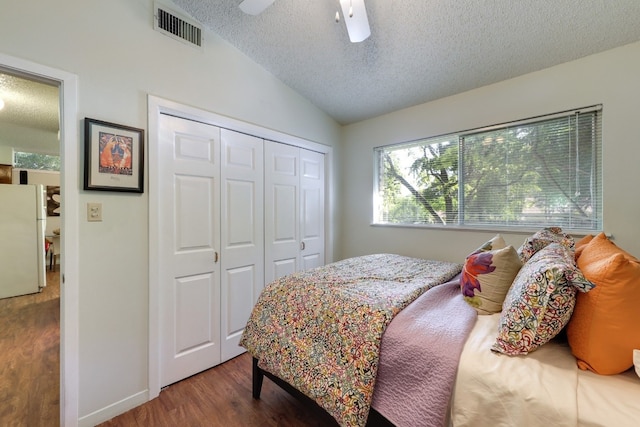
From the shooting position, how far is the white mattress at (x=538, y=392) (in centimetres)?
78

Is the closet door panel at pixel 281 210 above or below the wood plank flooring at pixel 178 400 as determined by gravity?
above

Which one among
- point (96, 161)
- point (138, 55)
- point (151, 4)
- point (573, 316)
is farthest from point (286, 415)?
point (151, 4)

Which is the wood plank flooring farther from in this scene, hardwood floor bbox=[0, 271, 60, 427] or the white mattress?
the white mattress

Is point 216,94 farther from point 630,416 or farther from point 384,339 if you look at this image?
point 630,416

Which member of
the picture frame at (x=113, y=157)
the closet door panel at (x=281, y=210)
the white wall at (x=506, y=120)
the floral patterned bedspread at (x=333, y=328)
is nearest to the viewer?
the floral patterned bedspread at (x=333, y=328)

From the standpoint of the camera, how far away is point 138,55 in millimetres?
1807

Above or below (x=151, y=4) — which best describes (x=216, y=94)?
below

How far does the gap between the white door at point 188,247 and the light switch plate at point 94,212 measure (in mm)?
288

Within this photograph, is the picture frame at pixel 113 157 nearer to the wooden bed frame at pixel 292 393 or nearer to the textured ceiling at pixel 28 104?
the textured ceiling at pixel 28 104

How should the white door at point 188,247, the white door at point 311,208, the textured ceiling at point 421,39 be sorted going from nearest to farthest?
the textured ceiling at point 421,39
the white door at point 188,247
the white door at point 311,208

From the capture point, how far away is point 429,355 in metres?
1.06

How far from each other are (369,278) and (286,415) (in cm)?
101

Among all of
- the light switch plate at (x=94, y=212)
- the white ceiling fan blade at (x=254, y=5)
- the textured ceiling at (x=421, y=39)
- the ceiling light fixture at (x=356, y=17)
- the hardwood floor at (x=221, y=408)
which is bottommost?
the hardwood floor at (x=221, y=408)

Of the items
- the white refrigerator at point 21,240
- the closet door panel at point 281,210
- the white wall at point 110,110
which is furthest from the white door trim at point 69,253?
the white refrigerator at point 21,240
